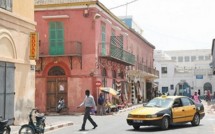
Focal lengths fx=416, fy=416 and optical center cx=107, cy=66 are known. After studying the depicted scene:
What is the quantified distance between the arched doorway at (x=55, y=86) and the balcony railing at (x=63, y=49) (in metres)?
1.26

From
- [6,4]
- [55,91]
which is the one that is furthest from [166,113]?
[55,91]

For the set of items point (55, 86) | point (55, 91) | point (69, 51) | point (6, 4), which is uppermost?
point (6, 4)

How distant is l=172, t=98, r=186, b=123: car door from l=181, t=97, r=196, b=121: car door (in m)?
0.26

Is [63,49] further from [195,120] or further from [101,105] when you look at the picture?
[195,120]

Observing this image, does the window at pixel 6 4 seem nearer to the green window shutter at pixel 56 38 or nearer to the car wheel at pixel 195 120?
the car wheel at pixel 195 120

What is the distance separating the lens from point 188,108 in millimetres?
19281

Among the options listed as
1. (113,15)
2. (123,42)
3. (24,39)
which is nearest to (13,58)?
(24,39)

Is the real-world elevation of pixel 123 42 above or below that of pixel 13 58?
above

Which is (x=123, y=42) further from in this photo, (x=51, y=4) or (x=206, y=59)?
(x=206, y=59)

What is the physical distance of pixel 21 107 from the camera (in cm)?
1991

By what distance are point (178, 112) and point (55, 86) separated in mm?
15907

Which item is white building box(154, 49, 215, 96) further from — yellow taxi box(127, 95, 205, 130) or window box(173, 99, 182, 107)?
window box(173, 99, 182, 107)

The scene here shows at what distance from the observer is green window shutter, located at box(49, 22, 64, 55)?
32.4 metres

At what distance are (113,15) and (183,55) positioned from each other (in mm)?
72860
